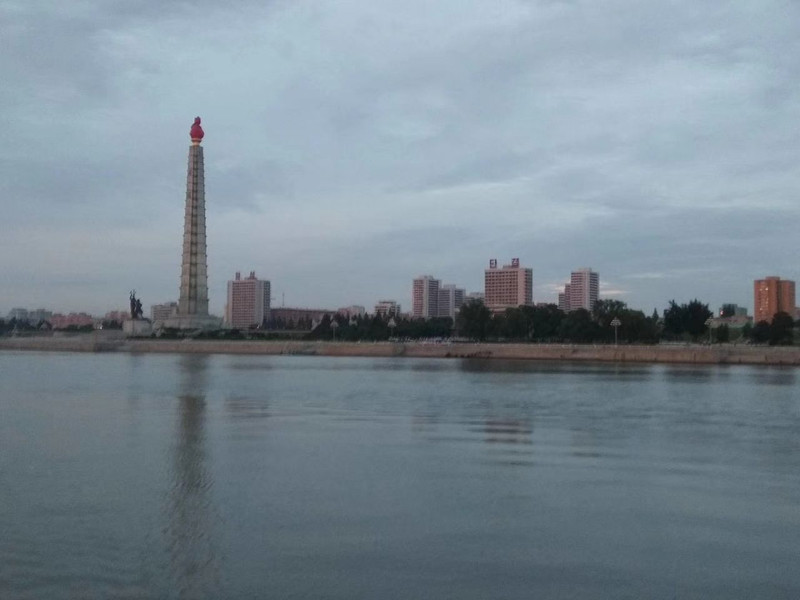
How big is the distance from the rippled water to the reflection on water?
3cm

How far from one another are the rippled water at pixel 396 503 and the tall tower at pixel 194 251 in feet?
218

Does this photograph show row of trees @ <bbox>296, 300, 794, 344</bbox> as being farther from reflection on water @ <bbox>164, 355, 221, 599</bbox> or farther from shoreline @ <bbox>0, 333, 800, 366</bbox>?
reflection on water @ <bbox>164, 355, 221, 599</bbox>

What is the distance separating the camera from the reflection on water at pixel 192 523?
873cm

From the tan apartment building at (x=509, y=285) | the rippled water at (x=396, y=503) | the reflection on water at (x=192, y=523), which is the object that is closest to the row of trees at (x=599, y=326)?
the rippled water at (x=396, y=503)

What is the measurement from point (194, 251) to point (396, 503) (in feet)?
267

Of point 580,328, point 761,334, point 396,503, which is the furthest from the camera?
point 761,334

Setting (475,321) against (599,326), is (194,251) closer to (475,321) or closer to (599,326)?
(475,321)

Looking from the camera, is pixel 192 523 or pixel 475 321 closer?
pixel 192 523

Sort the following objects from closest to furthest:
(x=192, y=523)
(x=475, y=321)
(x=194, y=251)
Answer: (x=192, y=523)
(x=475, y=321)
(x=194, y=251)

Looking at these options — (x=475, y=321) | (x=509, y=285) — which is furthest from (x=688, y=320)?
(x=509, y=285)

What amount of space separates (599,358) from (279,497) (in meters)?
56.2

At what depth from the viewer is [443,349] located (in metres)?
77.7

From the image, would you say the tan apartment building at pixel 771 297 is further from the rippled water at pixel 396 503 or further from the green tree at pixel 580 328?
the rippled water at pixel 396 503

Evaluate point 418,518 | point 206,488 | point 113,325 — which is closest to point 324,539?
point 418,518
